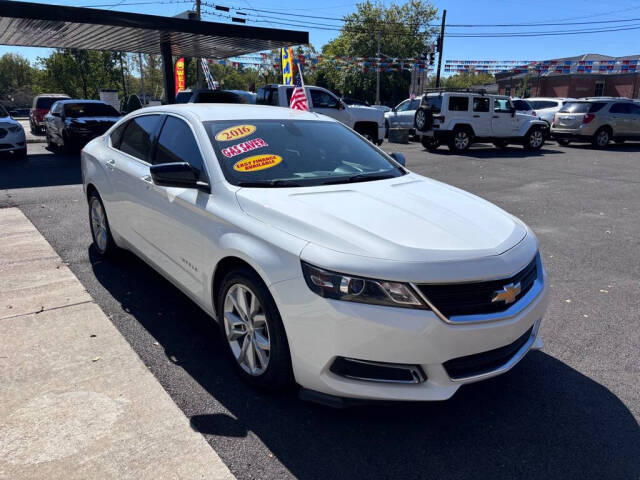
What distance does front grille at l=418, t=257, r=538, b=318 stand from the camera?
2.35m

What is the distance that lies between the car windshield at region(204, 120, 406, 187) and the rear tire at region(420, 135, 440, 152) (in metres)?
13.7

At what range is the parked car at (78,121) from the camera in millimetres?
14375

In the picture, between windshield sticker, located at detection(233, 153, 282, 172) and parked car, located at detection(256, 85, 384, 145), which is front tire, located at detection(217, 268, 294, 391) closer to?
windshield sticker, located at detection(233, 153, 282, 172)

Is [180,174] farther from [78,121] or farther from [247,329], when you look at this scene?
[78,121]

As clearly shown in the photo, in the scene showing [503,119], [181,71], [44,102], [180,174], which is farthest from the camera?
[181,71]

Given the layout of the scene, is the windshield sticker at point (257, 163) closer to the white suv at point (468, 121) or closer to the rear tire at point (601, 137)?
the white suv at point (468, 121)

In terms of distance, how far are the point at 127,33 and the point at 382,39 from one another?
173ft

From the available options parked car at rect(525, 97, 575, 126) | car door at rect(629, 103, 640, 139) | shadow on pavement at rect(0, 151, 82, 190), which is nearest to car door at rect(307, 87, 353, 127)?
shadow on pavement at rect(0, 151, 82, 190)

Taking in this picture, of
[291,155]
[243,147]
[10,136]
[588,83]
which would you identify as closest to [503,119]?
[10,136]

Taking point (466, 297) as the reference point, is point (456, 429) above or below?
below

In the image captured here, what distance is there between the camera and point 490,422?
107 inches

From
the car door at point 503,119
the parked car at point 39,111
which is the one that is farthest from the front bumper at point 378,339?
the parked car at point 39,111

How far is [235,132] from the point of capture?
3.52 meters

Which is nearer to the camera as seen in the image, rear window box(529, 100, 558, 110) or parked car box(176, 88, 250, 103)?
parked car box(176, 88, 250, 103)
